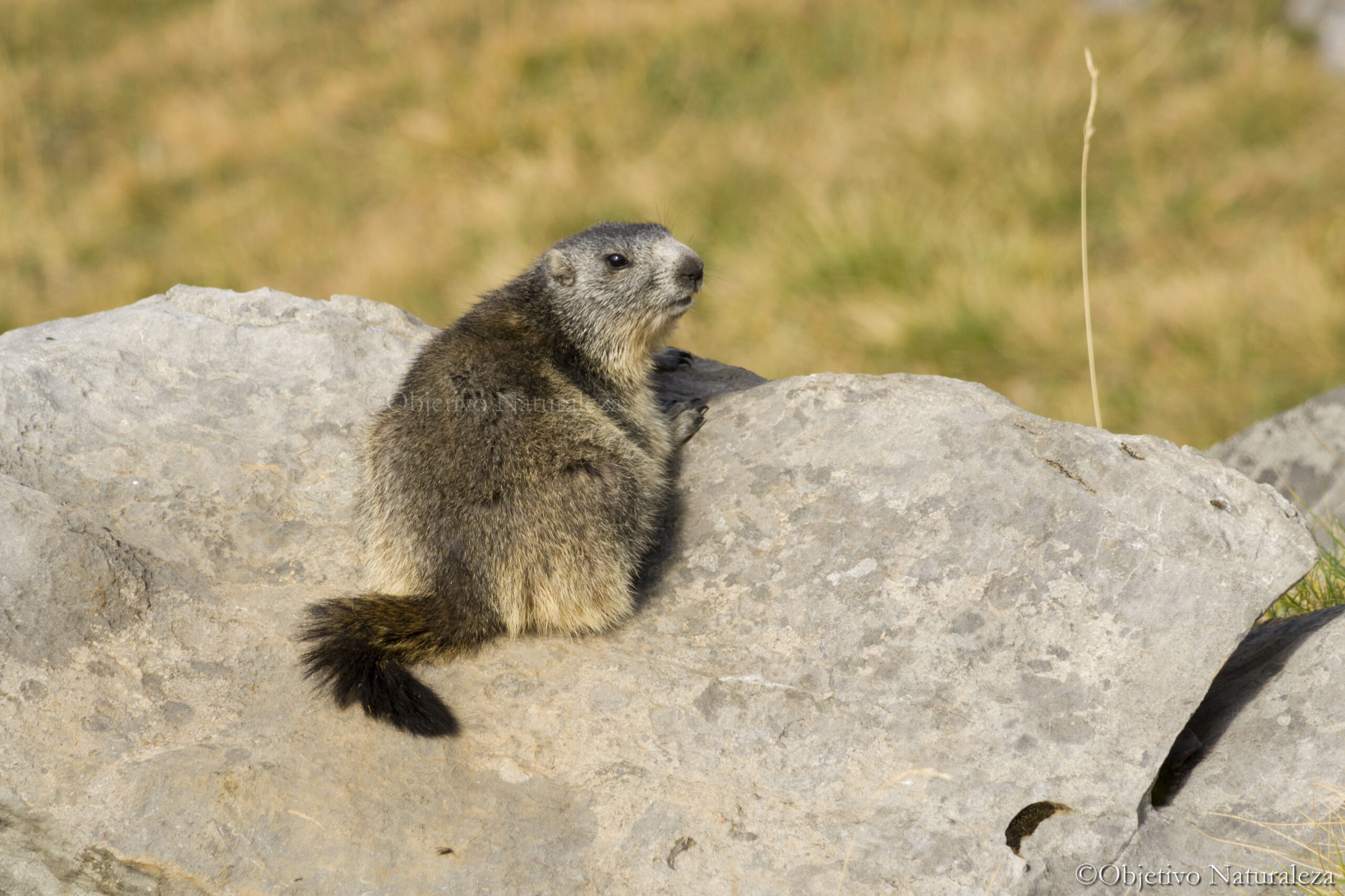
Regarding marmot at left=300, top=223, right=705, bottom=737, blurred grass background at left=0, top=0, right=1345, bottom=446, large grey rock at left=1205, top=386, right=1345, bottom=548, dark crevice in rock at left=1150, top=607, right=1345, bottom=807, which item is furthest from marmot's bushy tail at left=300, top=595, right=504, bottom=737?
blurred grass background at left=0, top=0, right=1345, bottom=446

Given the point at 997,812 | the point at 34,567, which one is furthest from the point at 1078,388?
the point at 34,567

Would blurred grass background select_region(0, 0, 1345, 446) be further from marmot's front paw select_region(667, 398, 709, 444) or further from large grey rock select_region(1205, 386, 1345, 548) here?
marmot's front paw select_region(667, 398, 709, 444)

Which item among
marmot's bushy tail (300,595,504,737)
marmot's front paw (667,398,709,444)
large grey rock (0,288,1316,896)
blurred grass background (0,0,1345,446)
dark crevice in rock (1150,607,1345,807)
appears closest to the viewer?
large grey rock (0,288,1316,896)

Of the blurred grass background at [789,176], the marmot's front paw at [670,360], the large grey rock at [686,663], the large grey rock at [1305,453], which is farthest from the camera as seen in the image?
the blurred grass background at [789,176]

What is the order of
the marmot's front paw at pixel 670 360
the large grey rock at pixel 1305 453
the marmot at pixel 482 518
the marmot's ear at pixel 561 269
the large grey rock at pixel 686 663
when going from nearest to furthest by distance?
the large grey rock at pixel 686 663, the marmot at pixel 482 518, the marmot's ear at pixel 561 269, the large grey rock at pixel 1305 453, the marmot's front paw at pixel 670 360

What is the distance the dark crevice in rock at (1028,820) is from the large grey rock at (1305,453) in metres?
3.32

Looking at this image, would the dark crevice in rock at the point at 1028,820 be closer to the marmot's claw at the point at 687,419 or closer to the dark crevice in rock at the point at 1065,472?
the dark crevice in rock at the point at 1065,472

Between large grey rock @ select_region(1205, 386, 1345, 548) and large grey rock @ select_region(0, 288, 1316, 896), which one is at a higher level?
large grey rock @ select_region(0, 288, 1316, 896)

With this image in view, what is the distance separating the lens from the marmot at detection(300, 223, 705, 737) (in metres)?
4.44

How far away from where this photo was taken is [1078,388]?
9312mm

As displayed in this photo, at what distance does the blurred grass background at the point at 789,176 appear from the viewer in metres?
9.60

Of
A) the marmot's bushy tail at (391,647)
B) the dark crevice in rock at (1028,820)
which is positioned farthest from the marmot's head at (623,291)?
the dark crevice in rock at (1028,820)

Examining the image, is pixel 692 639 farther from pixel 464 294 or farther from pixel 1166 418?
pixel 464 294

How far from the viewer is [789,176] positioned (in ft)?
38.7
